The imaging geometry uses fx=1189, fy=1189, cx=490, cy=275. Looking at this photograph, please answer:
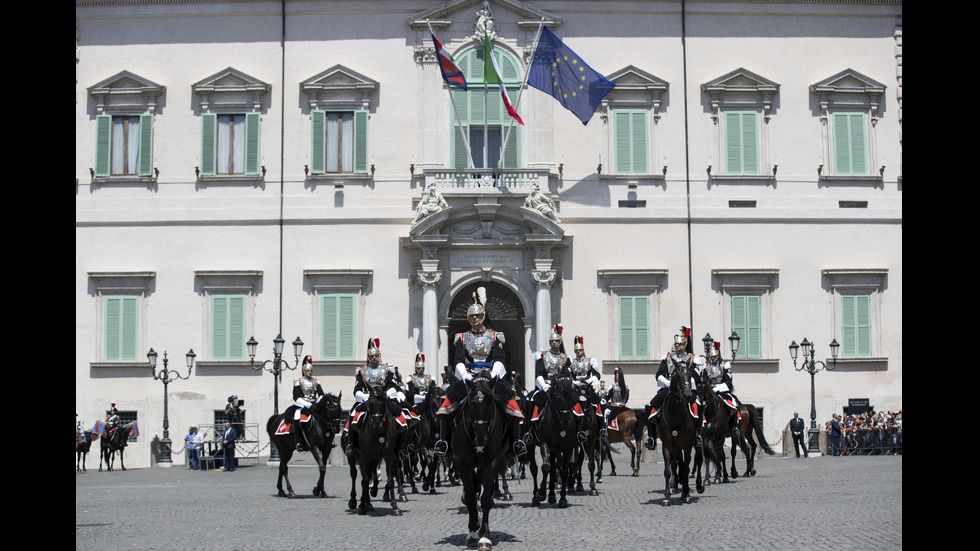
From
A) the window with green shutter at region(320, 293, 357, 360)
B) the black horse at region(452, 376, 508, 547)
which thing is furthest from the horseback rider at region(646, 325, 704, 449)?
the window with green shutter at region(320, 293, 357, 360)

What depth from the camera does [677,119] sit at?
3784 centimetres

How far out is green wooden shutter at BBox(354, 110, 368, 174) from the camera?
3747cm

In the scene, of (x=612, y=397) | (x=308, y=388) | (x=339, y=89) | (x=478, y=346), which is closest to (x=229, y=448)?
(x=339, y=89)

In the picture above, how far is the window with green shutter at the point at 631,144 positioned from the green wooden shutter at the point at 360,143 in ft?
25.9

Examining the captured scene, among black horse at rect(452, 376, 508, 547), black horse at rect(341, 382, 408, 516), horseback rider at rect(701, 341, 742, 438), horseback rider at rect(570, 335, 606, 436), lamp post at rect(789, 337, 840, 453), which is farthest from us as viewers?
lamp post at rect(789, 337, 840, 453)

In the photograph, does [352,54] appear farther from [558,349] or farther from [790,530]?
[790,530]

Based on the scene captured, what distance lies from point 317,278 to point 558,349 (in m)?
18.3

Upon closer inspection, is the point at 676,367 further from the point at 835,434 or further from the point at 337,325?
the point at 337,325

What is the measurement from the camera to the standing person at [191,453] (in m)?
34.3

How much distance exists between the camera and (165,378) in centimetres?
3516

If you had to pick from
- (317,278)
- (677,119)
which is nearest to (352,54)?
(317,278)

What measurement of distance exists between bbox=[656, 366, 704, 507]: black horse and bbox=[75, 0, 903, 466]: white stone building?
17.6 m

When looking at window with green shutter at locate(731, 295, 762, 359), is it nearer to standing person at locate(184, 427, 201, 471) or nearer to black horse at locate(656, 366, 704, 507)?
standing person at locate(184, 427, 201, 471)

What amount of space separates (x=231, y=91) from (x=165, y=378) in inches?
369
